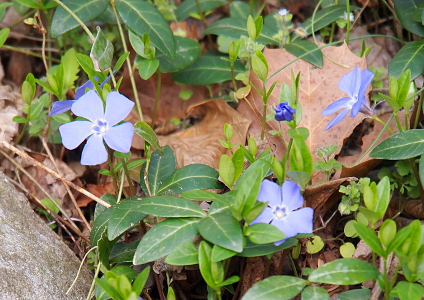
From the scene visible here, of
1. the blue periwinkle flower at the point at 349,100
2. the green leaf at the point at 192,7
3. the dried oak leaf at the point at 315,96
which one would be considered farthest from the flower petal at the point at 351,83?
the green leaf at the point at 192,7

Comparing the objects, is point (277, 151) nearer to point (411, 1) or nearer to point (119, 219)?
point (119, 219)

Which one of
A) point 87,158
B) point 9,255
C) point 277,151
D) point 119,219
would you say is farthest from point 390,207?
point 9,255

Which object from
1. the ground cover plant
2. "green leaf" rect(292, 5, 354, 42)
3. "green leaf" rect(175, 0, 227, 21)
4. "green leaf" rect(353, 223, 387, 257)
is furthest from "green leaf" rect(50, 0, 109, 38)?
"green leaf" rect(353, 223, 387, 257)

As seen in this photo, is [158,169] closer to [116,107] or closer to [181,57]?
[116,107]

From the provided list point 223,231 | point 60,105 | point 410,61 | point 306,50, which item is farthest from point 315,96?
point 60,105

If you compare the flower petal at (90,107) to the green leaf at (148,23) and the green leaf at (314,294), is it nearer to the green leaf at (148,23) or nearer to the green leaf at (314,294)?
the green leaf at (148,23)

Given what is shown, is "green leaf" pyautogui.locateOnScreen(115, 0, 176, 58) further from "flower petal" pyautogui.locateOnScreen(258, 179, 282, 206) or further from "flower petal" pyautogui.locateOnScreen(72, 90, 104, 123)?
"flower petal" pyautogui.locateOnScreen(258, 179, 282, 206)
